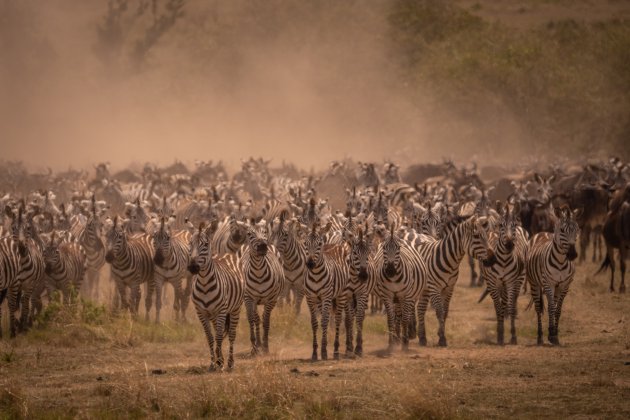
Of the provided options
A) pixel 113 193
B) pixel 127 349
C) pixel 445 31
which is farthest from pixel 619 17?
pixel 127 349

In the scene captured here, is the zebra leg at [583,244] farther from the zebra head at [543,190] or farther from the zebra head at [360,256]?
the zebra head at [360,256]

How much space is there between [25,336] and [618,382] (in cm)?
896

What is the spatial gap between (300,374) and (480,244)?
13.1 ft

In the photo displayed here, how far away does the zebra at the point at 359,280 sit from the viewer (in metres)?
14.3

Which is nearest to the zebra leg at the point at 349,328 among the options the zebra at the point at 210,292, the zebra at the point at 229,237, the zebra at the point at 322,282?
the zebra at the point at 322,282

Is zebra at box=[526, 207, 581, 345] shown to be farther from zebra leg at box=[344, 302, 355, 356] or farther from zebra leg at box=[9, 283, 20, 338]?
zebra leg at box=[9, 283, 20, 338]

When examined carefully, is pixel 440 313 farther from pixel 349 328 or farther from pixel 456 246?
pixel 349 328

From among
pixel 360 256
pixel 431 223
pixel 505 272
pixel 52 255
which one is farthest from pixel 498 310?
pixel 52 255

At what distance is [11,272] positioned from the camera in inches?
617

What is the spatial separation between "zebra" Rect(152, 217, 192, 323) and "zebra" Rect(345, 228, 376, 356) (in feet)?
12.6

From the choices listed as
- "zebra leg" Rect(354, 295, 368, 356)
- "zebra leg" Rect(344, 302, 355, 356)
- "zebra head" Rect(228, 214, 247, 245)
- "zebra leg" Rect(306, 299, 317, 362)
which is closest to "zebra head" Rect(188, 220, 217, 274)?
"zebra leg" Rect(306, 299, 317, 362)

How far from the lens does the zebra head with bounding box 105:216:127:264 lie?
56.9 feet

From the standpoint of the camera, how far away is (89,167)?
62.7 meters

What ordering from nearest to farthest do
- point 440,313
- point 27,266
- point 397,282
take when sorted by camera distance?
point 397,282 < point 440,313 < point 27,266
